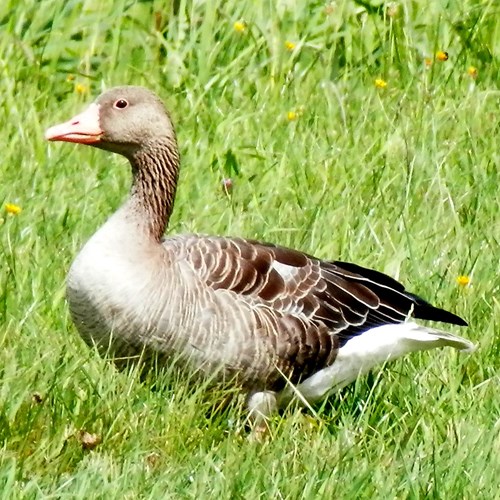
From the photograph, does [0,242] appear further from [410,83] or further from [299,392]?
[410,83]

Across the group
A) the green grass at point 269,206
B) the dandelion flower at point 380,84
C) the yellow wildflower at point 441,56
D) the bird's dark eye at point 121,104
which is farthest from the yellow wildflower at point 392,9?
the bird's dark eye at point 121,104

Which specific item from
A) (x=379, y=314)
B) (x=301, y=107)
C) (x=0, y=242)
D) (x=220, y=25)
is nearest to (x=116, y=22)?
(x=220, y=25)

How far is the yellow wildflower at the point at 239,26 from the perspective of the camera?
8.16m

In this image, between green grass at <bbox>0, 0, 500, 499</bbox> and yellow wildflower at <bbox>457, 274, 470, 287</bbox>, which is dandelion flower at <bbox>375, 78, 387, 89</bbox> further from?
yellow wildflower at <bbox>457, 274, 470, 287</bbox>

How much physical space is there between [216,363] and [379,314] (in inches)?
32.6

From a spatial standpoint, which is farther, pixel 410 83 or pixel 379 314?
pixel 410 83

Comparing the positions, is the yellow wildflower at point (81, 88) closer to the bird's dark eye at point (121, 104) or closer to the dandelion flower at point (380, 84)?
the dandelion flower at point (380, 84)

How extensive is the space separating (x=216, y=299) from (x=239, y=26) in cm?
321

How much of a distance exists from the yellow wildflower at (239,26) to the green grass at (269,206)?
31mm

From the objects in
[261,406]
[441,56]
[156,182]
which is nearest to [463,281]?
[261,406]

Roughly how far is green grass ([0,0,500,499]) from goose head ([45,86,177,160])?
633mm

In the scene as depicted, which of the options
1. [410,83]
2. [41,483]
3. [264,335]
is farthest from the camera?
[410,83]

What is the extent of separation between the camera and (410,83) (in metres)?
8.01

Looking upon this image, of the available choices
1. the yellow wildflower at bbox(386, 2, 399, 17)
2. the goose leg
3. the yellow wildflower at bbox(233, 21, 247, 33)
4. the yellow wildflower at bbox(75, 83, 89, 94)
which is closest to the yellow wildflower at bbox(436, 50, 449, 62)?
the yellow wildflower at bbox(386, 2, 399, 17)
